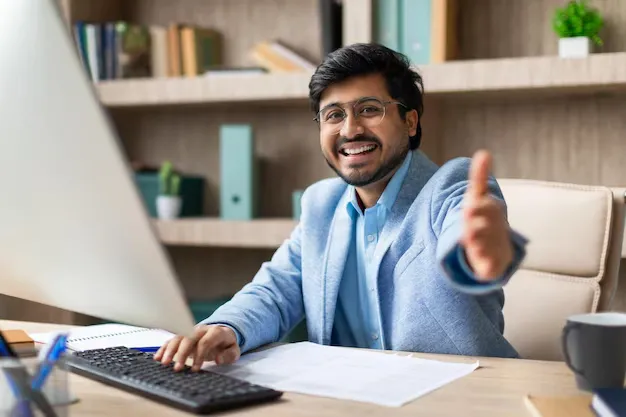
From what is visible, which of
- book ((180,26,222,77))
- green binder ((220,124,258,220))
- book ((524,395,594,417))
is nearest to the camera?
book ((524,395,594,417))

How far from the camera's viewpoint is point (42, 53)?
707 millimetres

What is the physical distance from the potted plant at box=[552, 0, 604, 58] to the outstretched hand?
5.07 feet

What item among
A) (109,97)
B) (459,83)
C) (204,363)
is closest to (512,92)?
(459,83)

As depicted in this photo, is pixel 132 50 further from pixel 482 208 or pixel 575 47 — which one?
pixel 482 208

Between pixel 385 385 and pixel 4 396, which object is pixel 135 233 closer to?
pixel 4 396

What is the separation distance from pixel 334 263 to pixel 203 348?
0.49 meters

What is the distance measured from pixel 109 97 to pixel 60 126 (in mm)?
2393

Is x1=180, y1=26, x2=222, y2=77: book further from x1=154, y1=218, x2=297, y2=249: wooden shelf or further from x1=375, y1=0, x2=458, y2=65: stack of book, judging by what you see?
x1=375, y1=0, x2=458, y2=65: stack of book

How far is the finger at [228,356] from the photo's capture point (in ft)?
3.80

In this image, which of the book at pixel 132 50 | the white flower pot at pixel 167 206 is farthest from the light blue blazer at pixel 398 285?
the book at pixel 132 50

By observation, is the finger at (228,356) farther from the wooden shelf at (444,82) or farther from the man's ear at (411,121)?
the wooden shelf at (444,82)

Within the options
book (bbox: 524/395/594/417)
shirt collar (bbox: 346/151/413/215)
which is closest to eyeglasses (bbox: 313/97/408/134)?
shirt collar (bbox: 346/151/413/215)

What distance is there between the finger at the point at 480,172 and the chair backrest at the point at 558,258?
27.7 inches

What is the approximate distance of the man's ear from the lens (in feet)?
5.64
